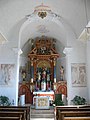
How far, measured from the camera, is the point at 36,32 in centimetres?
1395

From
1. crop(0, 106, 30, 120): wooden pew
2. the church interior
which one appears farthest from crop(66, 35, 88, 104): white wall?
crop(0, 106, 30, 120): wooden pew

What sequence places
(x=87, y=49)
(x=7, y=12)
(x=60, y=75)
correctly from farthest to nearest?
1. (x=60, y=75)
2. (x=87, y=49)
3. (x=7, y=12)

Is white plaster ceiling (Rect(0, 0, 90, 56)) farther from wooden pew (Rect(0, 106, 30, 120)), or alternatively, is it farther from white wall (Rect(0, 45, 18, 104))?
wooden pew (Rect(0, 106, 30, 120))

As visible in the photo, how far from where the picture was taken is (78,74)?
10867 millimetres

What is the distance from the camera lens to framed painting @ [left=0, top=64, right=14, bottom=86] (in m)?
10.8

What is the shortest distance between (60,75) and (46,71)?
1.11m

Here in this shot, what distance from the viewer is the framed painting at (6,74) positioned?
35.6ft

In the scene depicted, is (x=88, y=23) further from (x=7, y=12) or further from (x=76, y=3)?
(x=7, y=12)

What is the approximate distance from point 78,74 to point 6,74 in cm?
398

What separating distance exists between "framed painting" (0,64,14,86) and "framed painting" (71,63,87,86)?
3380 millimetres

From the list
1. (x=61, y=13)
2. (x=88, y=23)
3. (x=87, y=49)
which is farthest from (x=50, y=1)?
(x=87, y=49)

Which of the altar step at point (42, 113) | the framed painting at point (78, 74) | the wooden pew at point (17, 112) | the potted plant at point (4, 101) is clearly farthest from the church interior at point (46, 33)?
the wooden pew at point (17, 112)

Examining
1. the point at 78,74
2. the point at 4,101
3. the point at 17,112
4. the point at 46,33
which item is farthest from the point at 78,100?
the point at 46,33

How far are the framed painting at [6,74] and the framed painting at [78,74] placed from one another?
11.1 feet
